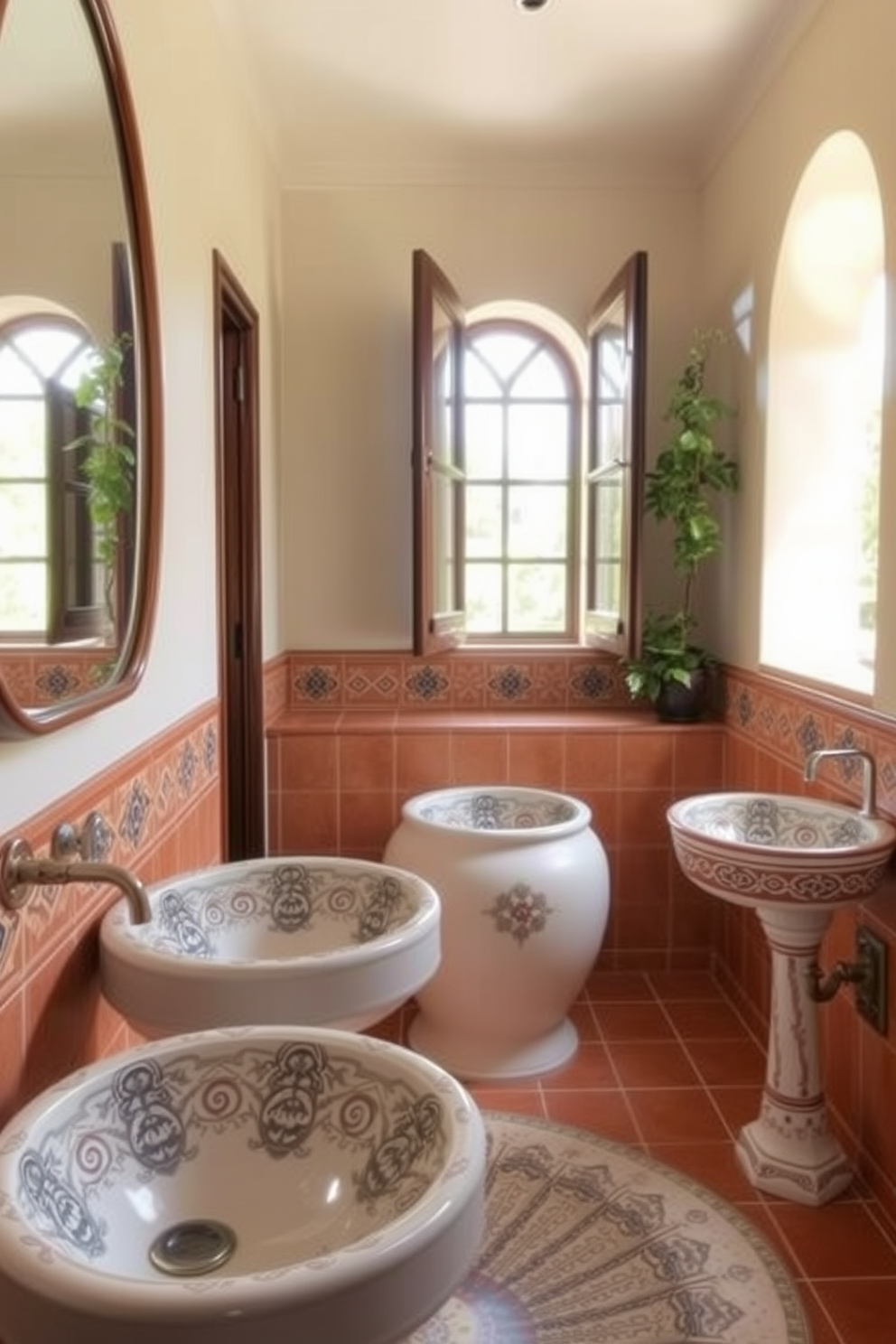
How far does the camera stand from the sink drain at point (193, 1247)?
951mm

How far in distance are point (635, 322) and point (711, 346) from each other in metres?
0.54

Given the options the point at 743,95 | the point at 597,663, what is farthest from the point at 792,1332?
the point at 743,95

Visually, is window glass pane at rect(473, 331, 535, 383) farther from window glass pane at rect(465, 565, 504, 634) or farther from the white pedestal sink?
the white pedestal sink

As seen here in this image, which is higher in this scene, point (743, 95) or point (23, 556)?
point (743, 95)

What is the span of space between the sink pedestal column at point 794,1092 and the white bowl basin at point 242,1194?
1.21 m

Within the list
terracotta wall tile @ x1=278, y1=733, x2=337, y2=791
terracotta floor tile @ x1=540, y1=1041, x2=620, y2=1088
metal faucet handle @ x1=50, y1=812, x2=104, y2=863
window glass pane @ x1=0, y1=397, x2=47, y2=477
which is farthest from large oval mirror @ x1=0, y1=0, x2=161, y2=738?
terracotta floor tile @ x1=540, y1=1041, x2=620, y2=1088

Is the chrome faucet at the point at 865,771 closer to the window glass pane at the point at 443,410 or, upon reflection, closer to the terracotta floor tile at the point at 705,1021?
the terracotta floor tile at the point at 705,1021

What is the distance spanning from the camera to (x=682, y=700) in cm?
297

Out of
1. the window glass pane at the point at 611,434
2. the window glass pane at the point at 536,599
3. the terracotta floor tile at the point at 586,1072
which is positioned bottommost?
the terracotta floor tile at the point at 586,1072

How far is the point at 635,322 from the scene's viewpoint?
2.69m

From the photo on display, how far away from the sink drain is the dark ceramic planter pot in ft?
7.27

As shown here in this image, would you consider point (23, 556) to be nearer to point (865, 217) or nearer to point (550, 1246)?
point (550, 1246)

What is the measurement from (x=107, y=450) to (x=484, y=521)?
2.16 m

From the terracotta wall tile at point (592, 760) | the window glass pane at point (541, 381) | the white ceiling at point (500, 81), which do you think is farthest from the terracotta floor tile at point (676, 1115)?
the white ceiling at point (500, 81)
